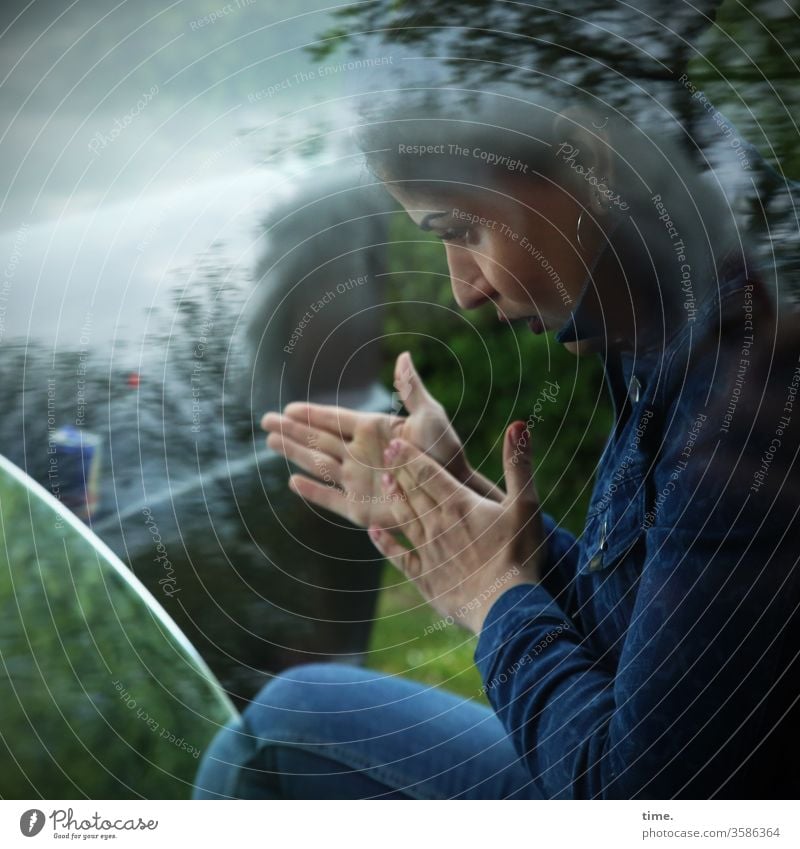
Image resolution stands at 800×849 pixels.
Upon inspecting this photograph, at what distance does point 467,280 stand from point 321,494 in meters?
0.18

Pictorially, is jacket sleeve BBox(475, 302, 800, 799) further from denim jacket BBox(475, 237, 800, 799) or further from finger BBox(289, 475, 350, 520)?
finger BBox(289, 475, 350, 520)

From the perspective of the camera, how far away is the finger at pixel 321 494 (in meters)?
0.60

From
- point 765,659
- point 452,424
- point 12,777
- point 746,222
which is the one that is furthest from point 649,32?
point 12,777

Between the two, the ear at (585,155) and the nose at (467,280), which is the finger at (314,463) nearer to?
the nose at (467,280)

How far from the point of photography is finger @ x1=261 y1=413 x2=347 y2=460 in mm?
602

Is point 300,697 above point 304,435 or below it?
below

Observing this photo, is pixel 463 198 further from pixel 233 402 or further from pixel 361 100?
pixel 233 402

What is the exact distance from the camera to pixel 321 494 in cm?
61

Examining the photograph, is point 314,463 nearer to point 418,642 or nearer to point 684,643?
point 418,642
